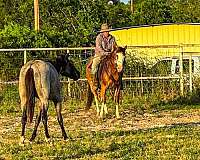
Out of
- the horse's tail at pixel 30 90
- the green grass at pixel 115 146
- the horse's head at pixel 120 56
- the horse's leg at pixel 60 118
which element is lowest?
the green grass at pixel 115 146

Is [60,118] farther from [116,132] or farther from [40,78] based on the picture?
[116,132]

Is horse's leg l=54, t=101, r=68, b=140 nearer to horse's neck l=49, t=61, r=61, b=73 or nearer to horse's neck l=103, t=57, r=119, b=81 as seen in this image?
horse's neck l=49, t=61, r=61, b=73

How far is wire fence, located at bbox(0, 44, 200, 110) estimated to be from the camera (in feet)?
56.3

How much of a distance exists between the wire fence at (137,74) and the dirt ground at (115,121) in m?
1.91

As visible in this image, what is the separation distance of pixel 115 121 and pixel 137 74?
4556 millimetres

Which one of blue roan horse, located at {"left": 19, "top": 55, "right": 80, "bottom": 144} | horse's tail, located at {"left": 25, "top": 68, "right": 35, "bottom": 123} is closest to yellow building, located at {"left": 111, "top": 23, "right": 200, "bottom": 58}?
blue roan horse, located at {"left": 19, "top": 55, "right": 80, "bottom": 144}

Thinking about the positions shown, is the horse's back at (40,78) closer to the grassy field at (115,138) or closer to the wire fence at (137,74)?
the grassy field at (115,138)

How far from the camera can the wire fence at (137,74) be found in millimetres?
17172

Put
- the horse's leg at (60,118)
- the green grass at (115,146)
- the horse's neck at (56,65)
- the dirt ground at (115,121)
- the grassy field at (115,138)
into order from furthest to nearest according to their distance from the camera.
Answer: the dirt ground at (115,121), the horse's neck at (56,65), the horse's leg at (60,118), the grassy field at (115,138), the green grass at (115,146)

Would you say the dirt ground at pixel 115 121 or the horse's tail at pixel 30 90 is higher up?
the horse's tail at pixel 30 90

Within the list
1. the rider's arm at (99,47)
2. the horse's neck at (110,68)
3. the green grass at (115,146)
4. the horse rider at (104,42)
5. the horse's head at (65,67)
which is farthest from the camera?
the rider's arm at (99,47)

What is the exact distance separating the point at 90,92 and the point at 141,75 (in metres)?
2.87

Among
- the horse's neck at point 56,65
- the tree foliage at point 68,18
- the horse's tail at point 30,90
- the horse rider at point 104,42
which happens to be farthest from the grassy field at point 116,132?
the tree foliage at point 68,18

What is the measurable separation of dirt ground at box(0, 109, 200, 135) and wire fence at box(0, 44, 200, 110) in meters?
1.91
